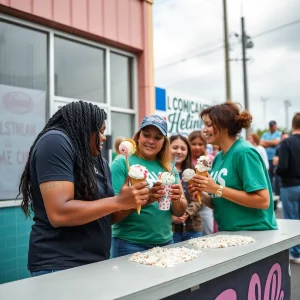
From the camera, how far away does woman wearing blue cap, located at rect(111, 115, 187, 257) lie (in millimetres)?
2617

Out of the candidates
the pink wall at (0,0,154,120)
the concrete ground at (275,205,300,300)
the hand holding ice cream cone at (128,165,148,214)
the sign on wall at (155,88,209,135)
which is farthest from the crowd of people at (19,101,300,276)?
the sign on wall at (155,88,209,135)

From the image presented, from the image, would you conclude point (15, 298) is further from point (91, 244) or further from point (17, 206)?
point (17, 206)

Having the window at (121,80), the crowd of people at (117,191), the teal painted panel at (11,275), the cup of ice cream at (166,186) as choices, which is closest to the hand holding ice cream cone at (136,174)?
the crowd of people at (117,191)

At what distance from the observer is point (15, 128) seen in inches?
172

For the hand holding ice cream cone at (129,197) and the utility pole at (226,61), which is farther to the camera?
the utility pole at (226,61)

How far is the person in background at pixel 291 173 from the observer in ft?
17.3

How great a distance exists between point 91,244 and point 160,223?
0.83 meters

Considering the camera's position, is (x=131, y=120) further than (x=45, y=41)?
Yes

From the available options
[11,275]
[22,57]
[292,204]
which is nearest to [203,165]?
[11,275]

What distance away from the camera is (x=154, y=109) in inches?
249

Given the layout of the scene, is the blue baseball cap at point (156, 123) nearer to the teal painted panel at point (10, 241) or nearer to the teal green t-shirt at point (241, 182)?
the teal green t-shirt at point (241, 182)

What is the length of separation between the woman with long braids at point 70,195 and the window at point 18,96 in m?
2.42

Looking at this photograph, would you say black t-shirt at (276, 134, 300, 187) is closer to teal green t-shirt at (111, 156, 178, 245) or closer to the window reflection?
teal green t-shirt at (111, 156, 178, 245)

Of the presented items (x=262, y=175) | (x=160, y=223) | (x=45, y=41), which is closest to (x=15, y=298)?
(x=160, y=223)
